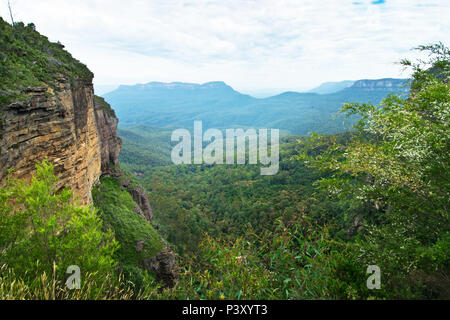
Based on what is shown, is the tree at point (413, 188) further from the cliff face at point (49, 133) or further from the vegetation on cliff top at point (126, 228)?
the vegetation on cliff top at point (126, 228)

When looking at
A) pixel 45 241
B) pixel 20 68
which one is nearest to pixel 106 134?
pixel 20 68

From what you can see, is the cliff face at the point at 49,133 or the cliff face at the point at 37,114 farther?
the cliff face at the point at 37,114

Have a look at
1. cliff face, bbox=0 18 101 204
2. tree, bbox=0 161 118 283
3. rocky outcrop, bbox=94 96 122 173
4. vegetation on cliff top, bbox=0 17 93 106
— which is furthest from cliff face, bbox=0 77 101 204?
rocky outcrop, bbox=94 96 122 173

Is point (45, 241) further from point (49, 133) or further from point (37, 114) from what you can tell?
point (49, 133)

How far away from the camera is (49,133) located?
1152cm

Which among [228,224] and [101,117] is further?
[228,224]

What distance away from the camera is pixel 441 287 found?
490cm

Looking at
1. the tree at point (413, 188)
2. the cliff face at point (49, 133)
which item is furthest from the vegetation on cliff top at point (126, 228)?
the tree at point (413, 188)

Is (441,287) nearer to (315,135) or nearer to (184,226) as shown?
(315,135)

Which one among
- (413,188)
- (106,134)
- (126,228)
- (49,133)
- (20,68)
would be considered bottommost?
(126,228)

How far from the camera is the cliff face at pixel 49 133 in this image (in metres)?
9.08

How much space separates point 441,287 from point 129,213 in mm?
20841
